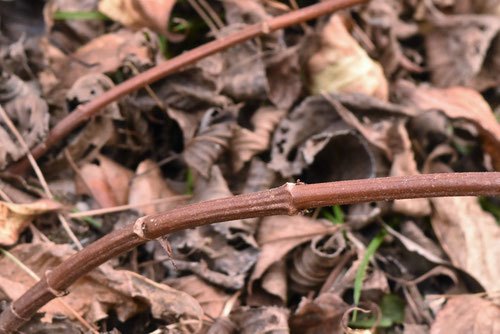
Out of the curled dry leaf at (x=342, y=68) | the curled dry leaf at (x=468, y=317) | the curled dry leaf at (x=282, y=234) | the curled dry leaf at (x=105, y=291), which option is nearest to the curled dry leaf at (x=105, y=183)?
the curled dry leaf at (x=105, y=291)

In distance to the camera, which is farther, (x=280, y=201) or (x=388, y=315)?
(x=388, y=315)

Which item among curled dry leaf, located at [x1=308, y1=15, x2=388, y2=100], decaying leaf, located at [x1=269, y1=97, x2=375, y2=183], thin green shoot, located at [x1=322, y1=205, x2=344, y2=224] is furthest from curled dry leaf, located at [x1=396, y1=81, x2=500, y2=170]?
thin green shoot, located at [x1=322, y1=205, x2=344, y2=224]

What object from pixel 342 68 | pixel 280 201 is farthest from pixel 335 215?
pixel 280 201

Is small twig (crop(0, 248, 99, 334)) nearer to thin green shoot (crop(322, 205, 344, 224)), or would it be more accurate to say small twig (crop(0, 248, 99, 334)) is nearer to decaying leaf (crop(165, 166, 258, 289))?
decaying leaf (crop(165, 166, 258, 289))

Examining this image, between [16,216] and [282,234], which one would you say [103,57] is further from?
[282,234]

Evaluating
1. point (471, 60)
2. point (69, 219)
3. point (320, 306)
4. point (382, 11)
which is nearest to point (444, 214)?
point (320, 306)

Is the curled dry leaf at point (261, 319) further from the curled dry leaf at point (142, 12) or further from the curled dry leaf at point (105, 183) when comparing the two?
the curled dry leaf at point (142, 12)
